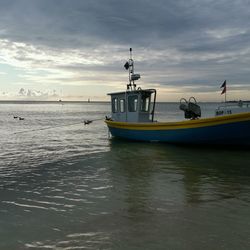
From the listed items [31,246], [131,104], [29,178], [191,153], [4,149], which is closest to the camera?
[31,246]

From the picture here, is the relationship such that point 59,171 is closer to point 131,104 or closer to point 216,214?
point 216,214

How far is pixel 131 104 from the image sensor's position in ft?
66.2

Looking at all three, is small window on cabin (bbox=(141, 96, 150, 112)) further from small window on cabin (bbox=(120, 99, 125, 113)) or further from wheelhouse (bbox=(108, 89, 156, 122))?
small window on cabin (bbox=(120, 99, 125, 113))

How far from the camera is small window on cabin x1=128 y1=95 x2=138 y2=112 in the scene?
65.2ft

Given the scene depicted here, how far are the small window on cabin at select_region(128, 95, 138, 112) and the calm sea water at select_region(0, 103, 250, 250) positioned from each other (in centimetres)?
562

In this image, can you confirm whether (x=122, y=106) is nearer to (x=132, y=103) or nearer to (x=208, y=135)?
(x=132, y=103)

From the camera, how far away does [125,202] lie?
8.09 metres

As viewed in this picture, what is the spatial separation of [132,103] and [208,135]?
551 cm

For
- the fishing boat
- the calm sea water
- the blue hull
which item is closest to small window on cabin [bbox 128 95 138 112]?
the fishing boat

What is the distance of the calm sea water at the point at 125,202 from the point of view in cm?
587

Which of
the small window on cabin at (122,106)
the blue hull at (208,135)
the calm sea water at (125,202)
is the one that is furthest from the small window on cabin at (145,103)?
the calm sea water at (125,202)

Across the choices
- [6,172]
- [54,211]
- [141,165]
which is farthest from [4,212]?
[141,165]

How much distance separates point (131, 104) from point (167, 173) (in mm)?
9046

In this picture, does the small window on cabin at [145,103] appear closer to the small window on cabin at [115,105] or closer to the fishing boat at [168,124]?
the fishing boat at [168,124]
